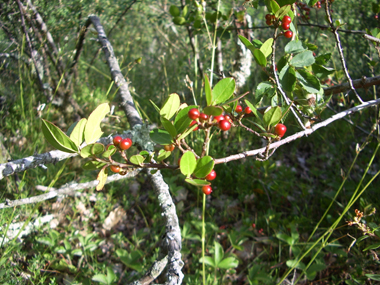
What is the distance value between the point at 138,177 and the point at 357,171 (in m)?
1.99

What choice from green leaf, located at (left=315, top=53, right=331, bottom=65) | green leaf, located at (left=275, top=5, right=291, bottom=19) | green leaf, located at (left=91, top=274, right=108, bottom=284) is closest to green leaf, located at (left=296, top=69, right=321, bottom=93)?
green leaf, located at (left=315, top=53, right=331, bottom=65)

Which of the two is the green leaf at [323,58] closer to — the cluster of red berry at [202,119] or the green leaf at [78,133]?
the cluster of red berry at [202,119]

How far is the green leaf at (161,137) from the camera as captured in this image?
0.72m

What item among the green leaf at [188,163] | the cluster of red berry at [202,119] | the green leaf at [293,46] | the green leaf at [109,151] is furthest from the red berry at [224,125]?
the green leaf at [293,46]

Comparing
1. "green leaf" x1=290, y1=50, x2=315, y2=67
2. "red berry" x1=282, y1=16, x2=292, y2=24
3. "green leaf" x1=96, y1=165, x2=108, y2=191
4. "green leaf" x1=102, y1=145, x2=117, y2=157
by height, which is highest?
"red berry" x1=282, y1=16, x2=292, y2=24

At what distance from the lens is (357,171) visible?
2.23 m

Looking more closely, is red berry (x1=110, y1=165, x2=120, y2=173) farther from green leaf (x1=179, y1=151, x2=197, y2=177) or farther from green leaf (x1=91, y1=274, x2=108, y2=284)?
green leaf (x1=91, y1=274, x2=108, y2=284)

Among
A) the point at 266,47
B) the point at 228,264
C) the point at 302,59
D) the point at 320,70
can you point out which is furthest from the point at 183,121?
the point at 228,264

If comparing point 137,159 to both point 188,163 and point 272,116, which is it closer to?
point 188,163

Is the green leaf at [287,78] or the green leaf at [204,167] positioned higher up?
the green leaf at [287,78]

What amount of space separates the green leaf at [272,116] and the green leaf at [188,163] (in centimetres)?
28

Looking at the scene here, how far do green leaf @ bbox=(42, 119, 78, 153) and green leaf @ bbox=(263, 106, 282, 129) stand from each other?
1.88ft

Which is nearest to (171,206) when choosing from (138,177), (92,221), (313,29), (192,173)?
(192,173)

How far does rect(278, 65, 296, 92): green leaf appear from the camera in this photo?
3.26 ft
